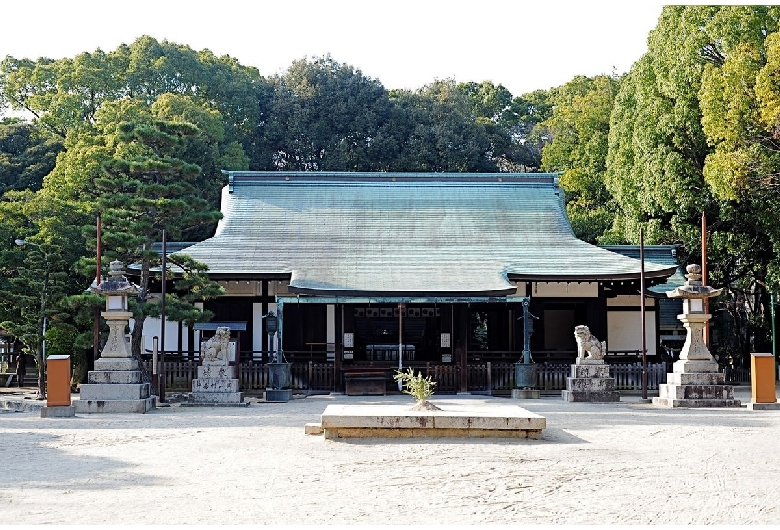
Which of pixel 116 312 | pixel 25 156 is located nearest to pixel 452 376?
pixel 116 312

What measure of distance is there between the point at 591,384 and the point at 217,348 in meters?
7.77

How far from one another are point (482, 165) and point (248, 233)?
18223 mm

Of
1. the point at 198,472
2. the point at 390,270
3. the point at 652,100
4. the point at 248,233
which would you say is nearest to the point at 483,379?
the point at 390,270

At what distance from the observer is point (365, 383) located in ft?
72.0

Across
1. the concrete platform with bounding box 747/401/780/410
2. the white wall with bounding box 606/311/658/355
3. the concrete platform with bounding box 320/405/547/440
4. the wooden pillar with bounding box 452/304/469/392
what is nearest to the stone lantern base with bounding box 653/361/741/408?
the concrete platform with bounding box 747/401/780/410

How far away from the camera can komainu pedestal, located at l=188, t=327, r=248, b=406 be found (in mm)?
19172

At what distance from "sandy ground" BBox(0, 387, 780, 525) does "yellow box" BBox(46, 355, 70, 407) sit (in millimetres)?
1649

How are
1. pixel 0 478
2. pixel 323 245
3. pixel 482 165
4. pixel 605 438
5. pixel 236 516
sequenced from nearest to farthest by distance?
pixel 236 516, pixel 0 478, pixel 605 438, pixel 323 245, pixel 482 165

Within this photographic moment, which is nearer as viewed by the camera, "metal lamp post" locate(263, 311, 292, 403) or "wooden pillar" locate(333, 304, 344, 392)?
"metal lamp post" locate(263, 311, 292, 403)

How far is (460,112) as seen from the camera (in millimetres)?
42906

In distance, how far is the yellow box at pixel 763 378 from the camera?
17391 mm

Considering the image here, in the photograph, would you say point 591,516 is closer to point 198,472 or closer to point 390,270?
point 198,472

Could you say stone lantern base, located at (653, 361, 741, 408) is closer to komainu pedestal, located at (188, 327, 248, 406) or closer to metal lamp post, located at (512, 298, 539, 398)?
metal lamp post, located at (512, 298, 539, 398)

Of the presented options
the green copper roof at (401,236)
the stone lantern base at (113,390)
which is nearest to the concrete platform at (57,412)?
the stone lantern base at (113,390)
